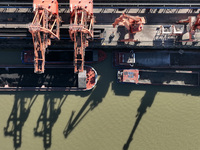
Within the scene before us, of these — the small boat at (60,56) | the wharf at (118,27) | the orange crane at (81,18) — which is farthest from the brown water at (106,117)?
the orange crane at (81,18)

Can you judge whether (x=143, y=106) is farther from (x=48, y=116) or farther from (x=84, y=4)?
(x=84, y=4)

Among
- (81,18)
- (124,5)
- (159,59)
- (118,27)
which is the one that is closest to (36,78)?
(81,18)

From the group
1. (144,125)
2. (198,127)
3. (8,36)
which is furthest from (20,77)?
(198,127)

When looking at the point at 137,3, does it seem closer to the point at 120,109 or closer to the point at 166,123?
the point at 120,109

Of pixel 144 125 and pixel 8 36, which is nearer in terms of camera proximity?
pixel 8 36

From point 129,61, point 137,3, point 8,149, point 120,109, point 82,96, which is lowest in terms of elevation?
point 8,149

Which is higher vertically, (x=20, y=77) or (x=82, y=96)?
(x=20, y=77)

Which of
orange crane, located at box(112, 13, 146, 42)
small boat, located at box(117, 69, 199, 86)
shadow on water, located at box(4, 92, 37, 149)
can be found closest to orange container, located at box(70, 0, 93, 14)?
orange crane, located at box(112, 13, 146, 42)
